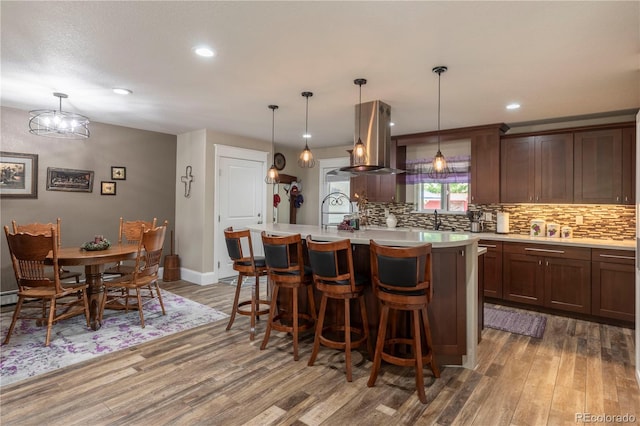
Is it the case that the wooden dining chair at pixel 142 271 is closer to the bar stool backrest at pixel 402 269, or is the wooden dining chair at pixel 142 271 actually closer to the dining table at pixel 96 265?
the dining table at pixel 96 265

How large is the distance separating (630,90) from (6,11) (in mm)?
5121

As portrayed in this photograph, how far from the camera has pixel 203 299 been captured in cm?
459

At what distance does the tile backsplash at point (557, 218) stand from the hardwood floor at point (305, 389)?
64.5 inches

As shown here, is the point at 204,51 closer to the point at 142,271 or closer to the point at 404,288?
the point at 404,288

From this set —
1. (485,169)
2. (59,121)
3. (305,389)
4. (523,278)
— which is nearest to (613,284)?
(523,278)

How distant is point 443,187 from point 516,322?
2.34 m

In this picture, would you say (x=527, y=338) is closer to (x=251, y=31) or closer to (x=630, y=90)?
(x=630, y=90)

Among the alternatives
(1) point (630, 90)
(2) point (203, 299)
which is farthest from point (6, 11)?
(1) point (630, 90)

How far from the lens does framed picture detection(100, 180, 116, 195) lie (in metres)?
5.06

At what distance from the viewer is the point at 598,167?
4094 mm

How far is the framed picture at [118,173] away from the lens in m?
5.16

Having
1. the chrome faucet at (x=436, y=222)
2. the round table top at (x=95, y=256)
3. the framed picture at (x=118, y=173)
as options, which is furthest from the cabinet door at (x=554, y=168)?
the framed picture at (x=118, y=173)

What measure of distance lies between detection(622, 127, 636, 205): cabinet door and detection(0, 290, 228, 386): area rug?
4906mm

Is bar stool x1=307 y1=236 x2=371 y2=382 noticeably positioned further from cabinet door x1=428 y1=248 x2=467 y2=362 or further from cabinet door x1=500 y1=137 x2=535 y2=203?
cabinet door x1=500 y1=137 x2=535 y2=203
